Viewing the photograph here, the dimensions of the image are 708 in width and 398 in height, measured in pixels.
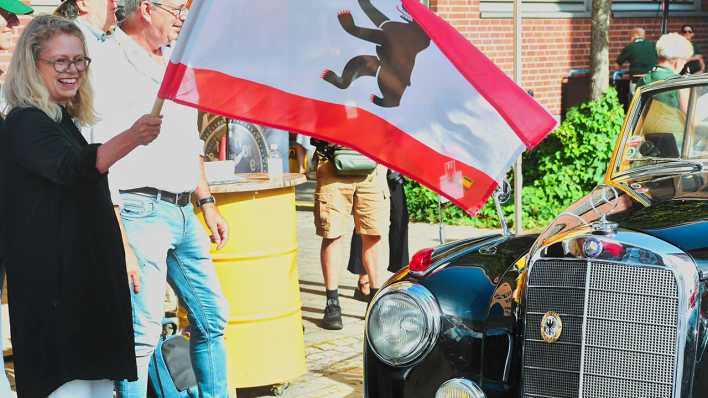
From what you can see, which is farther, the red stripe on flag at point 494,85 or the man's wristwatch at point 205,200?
the man's wristwatch at point 205,200

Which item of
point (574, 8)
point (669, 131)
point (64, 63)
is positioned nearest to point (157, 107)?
point (64, 63)

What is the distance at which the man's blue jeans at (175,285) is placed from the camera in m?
4.58

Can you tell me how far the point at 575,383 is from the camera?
12.6 feet

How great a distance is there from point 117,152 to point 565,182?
8805mm

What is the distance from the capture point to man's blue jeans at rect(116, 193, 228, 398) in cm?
458

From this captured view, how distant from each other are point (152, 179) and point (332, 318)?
287 cm

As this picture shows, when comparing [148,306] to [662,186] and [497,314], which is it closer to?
[497,314]

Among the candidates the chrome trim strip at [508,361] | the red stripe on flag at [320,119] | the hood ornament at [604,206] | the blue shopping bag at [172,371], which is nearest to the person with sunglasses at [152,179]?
the blue shopping bag at [172,371]

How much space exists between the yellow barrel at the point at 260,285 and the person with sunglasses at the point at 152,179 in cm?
68

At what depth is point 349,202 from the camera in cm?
751

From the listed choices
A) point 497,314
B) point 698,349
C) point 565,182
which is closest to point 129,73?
point 497,314

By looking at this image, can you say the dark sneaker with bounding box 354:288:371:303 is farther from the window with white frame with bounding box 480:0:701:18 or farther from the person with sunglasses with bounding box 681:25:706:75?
the person with sunglasses with bounding box 681:25:706:75

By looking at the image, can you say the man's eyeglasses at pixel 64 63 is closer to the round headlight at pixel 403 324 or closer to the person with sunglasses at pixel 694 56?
the round headlight at pixel 403 324

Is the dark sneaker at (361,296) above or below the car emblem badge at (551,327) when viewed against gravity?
below
